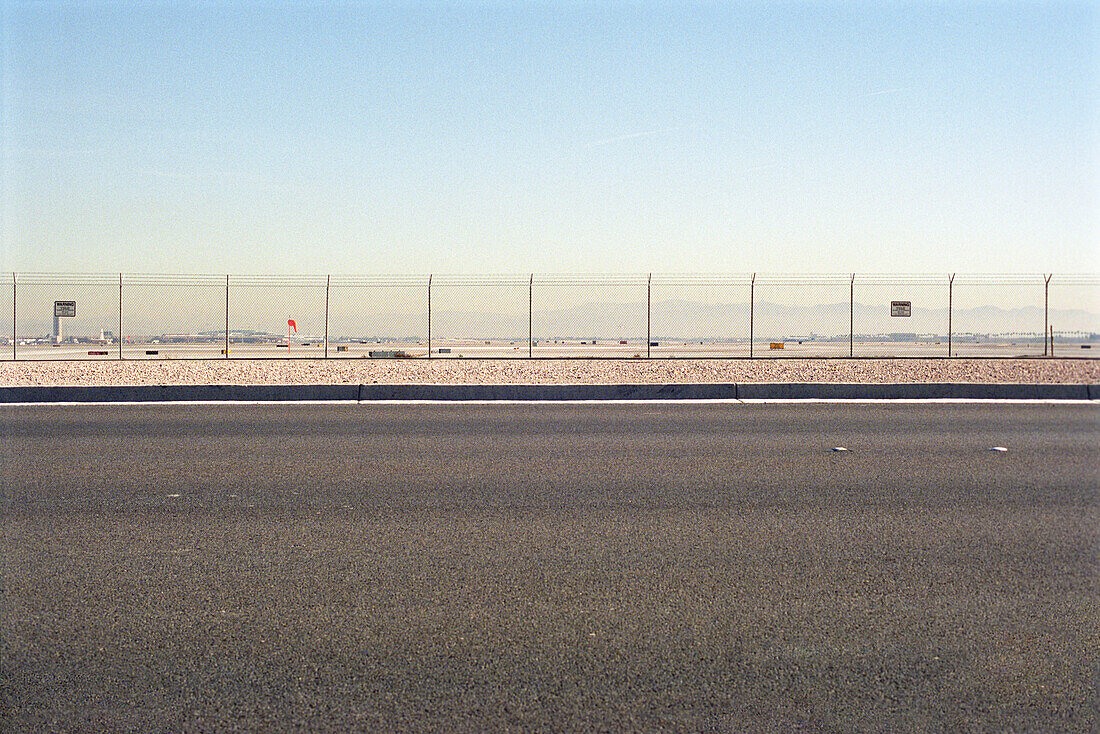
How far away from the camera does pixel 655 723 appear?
3.27 meters

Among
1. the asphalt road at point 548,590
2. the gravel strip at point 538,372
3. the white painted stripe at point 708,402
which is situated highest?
the gravel strip at point 538,372

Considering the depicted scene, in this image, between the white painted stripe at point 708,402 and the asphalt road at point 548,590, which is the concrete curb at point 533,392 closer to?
the white painted stripe at point 708,402

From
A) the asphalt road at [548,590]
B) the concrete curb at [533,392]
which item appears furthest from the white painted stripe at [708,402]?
the asphalt road at [548,590]

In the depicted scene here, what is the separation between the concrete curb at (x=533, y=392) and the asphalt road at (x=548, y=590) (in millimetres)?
6508

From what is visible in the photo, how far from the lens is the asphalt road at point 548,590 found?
3443 millimetres

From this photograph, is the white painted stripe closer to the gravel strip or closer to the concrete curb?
the concrete curb

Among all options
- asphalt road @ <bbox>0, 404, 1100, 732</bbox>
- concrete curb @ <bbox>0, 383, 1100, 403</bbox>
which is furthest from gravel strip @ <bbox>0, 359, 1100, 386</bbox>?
asphalt road @ <bbox>0, 404, 1100, 732</bbox>

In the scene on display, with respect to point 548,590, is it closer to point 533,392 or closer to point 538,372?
point 533,392

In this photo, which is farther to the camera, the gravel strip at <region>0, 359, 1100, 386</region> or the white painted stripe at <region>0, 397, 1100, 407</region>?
the gravel strip at <region>0, 359, 1100, 386</region>

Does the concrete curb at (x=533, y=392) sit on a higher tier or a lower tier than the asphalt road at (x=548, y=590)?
higher

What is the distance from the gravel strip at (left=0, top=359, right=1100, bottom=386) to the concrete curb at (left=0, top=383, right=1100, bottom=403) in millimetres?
3214

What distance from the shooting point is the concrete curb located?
15789 mm

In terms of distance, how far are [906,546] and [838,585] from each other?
Result: 3.63 ft

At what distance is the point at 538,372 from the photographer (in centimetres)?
2475
